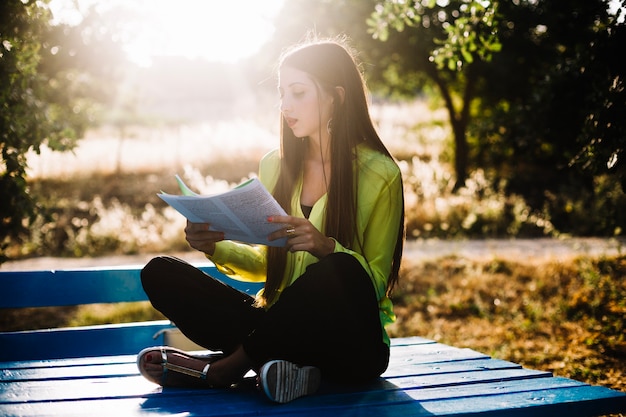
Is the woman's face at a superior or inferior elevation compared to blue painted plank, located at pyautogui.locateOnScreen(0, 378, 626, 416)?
superior

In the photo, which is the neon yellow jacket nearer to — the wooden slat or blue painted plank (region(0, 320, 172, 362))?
the wooden slat

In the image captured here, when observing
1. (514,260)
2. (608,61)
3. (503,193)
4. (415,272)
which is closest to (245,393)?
(608,61)

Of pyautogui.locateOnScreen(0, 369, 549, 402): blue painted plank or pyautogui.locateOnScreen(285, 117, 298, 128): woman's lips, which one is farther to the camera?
pyautogui.locateOnScreen(285, 117, 298, 128): woman's lips

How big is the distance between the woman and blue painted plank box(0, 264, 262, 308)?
2.21ft

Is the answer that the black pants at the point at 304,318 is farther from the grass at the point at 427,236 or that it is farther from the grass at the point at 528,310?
the grass at the point at 528,310

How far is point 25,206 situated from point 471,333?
3554 millimetres

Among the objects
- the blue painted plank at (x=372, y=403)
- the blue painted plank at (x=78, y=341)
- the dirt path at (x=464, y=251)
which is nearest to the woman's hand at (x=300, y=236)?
the blue painted plank at (x=372, y=403)

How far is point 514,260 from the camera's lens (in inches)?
296

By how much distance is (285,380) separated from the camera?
2441 millimetres

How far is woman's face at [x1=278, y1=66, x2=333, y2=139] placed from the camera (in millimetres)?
2994

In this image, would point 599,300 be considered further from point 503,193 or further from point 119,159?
point 119,159

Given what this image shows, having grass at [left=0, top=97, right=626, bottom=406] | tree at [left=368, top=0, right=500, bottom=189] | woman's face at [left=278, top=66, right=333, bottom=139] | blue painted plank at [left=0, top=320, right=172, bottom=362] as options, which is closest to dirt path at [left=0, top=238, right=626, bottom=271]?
grass at [left=0, top=97, right=626, bottom=406]

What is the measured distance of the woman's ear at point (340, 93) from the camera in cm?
303

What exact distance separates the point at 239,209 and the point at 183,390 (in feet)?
2.49
